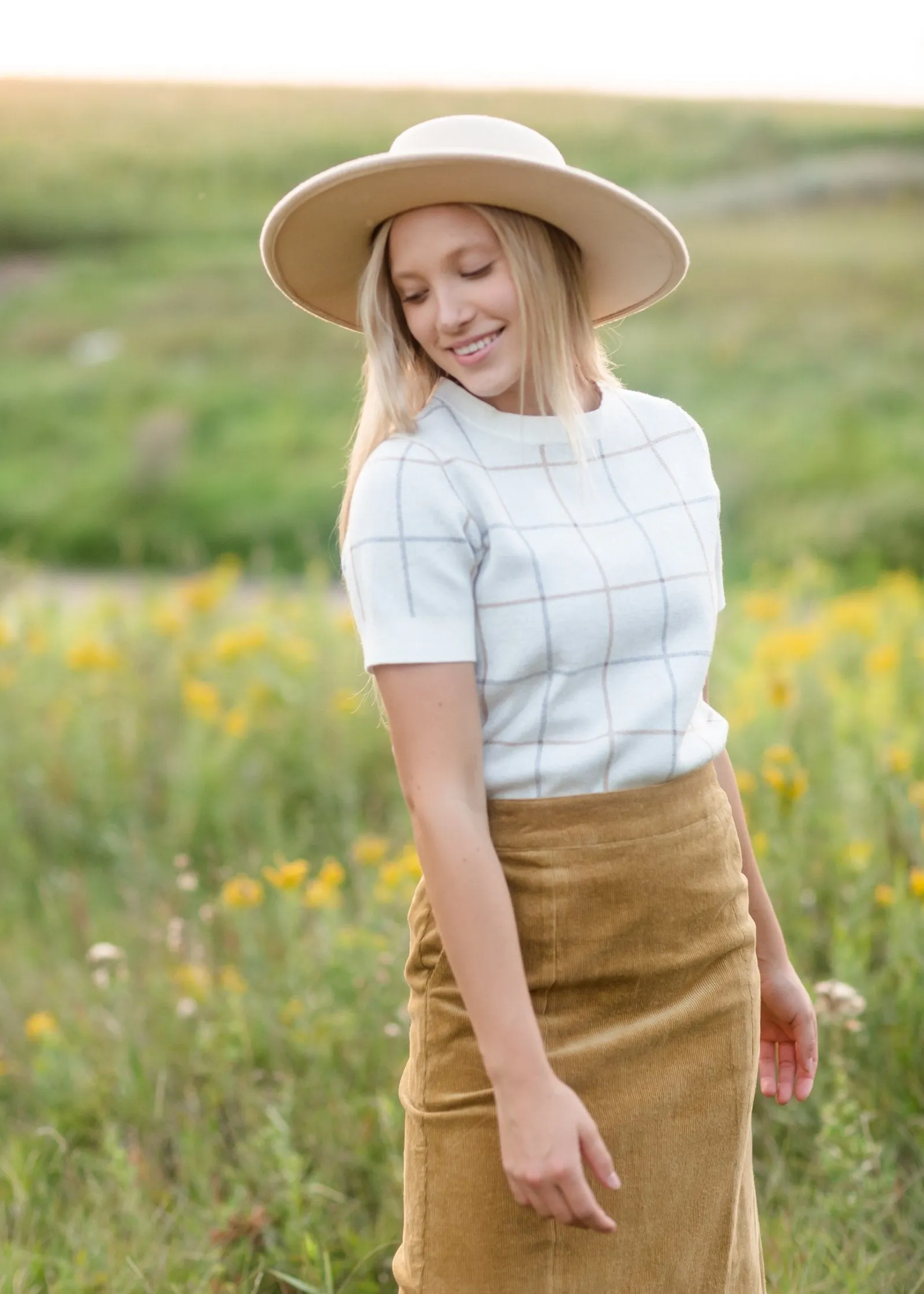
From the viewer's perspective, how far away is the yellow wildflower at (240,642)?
370 centimetres

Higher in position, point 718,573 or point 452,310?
point 452,310

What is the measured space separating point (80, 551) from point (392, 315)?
10.4 metres

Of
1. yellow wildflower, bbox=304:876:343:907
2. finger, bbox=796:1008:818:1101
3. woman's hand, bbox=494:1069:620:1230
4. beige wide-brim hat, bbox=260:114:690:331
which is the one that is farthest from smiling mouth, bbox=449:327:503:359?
yellow wildflower, bbox=304:876:343:907

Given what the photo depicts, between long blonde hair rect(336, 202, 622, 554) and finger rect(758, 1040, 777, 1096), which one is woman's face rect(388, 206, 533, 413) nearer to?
long blonde hair rect(336, 202, 622, 554)

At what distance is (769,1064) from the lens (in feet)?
5.61

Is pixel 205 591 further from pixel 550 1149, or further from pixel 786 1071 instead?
pixel 550 1149

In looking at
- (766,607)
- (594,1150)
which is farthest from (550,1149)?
(766,607)

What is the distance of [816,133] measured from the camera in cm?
1736

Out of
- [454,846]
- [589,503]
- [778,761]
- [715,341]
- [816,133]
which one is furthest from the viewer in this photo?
[816,133]

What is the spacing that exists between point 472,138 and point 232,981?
63.5 inches

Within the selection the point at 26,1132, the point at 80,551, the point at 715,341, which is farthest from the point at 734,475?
the point at 26,1132

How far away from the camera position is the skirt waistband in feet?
4.39

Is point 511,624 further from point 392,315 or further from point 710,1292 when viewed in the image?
point 710,1292

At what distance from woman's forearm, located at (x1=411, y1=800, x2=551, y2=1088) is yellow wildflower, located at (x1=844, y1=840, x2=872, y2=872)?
4.14ft
